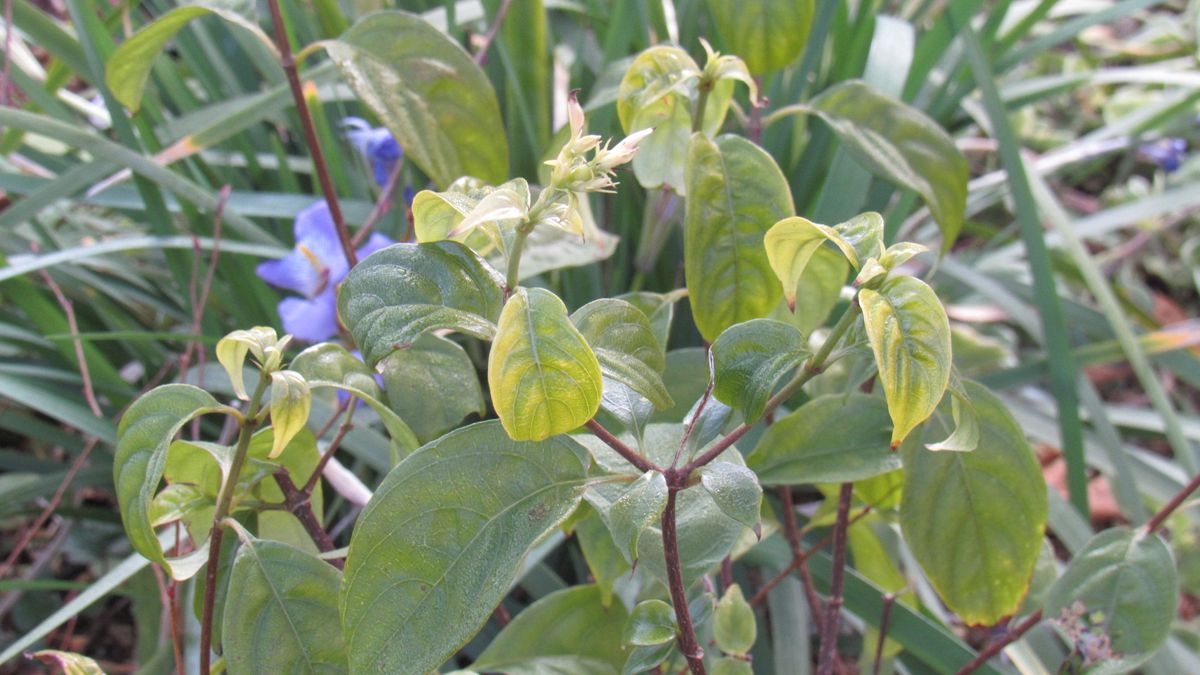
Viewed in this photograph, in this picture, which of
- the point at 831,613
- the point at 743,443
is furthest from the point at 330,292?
the point at 831,613

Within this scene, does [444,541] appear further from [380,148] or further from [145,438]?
[380,148]

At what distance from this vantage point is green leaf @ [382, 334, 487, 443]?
59 centimetres

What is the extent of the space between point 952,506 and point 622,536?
0.91 ft

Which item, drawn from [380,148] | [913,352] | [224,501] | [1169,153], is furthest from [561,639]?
[1169,153]

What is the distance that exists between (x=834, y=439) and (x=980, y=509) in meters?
0.10

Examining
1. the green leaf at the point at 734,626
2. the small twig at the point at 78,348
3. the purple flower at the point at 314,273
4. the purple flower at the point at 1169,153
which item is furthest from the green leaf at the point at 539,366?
the purple flower at the point at 1169,153

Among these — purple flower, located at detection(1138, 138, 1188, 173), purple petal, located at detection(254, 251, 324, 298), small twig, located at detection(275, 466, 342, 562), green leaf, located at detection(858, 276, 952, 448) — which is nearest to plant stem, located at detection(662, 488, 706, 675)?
green leaf, located at detection(858, 276, 952, 448)

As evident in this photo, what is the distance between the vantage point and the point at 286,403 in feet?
1.49

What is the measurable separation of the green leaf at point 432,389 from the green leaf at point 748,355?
0.16 metres

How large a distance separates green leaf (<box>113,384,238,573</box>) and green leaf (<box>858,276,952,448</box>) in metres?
0.30

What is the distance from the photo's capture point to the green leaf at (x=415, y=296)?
44cm

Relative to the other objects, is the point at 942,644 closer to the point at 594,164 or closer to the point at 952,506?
the point at 952,506

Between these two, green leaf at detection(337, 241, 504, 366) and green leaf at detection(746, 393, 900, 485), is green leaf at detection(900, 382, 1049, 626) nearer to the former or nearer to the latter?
green leaf at detection(746, 393, 900, 485)

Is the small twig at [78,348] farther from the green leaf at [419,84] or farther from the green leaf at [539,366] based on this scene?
the green leaf at [539,366]
